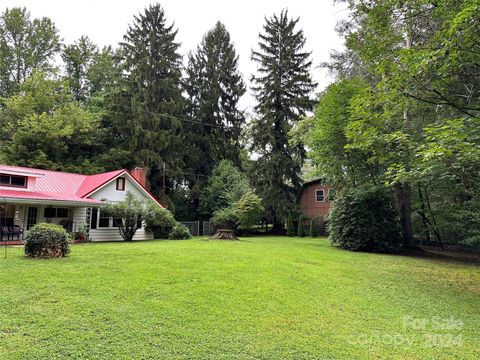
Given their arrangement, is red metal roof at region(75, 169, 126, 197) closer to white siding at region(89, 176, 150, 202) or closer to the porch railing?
white siding at region(89, 176, 150, 202)

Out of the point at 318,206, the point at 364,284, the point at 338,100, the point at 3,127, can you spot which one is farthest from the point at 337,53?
the point at 3,127

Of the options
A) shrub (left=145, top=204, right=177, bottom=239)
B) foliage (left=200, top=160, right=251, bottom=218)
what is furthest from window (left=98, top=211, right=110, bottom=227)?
foliage (left=200, top=160, right=251, bottom=218)

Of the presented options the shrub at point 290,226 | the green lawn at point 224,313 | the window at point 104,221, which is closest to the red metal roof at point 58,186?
the window at point 104,221

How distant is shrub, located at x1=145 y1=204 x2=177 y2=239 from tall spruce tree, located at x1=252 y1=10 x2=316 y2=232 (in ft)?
31.7

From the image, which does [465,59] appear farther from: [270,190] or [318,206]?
[318,206]

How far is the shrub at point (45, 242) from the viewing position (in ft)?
27.6

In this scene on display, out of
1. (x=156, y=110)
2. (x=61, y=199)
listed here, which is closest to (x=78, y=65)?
(x=156, y=110)

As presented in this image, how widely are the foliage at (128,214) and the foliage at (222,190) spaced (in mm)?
8442

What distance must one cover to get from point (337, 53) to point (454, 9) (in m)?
12.2

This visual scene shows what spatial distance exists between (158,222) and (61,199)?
547 centimetres

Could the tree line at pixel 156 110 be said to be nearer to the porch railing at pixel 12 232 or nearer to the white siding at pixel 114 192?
the white siding at pixel 114 192

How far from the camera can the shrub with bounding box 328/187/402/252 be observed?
45.0 feet

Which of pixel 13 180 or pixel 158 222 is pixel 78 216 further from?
pixel 158 222

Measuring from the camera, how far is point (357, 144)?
8969mm
